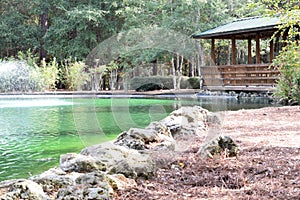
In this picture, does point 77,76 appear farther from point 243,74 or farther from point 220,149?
point 220,149

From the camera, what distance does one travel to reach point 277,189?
2.60 metres

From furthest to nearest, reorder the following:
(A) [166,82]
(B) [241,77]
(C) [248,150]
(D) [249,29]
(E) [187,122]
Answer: (A) [166,82]
(B) [241,77]
(D) [249,29]
(E) [187,122]
(C) [248,150]

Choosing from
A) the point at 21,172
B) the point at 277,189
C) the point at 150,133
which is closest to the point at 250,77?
the point at 150,133

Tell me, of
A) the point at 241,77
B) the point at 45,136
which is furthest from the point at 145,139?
the point at 241,77

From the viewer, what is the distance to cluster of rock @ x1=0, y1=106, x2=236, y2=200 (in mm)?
2516

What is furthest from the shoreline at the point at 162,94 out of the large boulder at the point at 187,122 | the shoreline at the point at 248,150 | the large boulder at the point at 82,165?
the large boulder at the point at 82,165

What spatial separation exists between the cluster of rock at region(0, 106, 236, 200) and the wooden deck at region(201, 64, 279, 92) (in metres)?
8.68

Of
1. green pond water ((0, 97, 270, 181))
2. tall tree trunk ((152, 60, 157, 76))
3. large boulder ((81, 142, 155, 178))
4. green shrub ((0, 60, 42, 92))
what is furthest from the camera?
tall tree trunk ((152, 60, 157, 76))

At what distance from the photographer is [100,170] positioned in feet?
10.7

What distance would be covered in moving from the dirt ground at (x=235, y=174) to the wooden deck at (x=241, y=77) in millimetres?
8793

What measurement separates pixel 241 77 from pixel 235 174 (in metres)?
11.8

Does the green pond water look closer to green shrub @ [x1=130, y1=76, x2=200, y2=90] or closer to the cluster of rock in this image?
the cluster of rock

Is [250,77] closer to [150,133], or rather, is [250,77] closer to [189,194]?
[150,133]

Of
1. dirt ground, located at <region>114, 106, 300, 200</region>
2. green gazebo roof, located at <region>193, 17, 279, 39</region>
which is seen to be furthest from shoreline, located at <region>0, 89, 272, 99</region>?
dirt ground, located at <region>114, 106, 300, 200</region>
